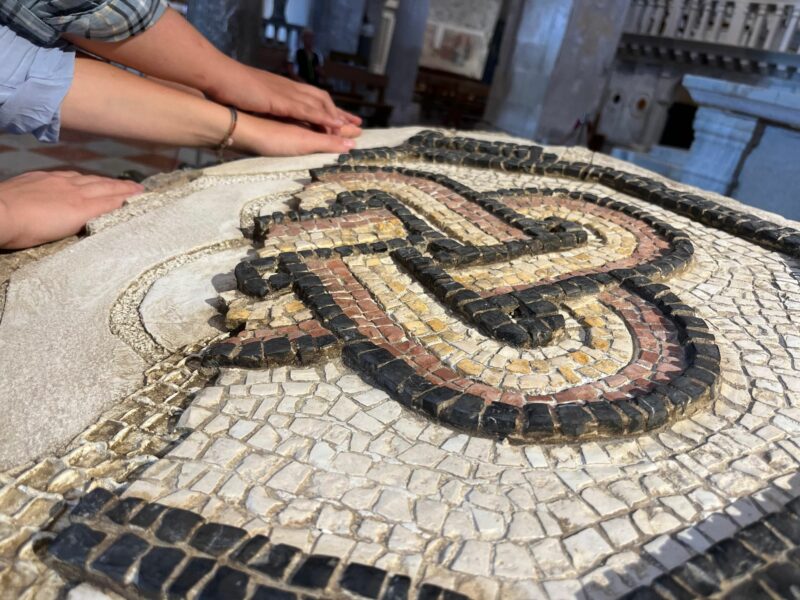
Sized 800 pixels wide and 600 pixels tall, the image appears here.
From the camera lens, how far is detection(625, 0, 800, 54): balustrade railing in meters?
6.93

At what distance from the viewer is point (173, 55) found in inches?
91.0

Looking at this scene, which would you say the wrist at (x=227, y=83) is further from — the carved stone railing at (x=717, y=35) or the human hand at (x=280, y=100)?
the carved stone railing at (x=717, y=35)

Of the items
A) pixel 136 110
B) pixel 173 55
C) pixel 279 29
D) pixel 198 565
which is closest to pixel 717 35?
pixel 279 29

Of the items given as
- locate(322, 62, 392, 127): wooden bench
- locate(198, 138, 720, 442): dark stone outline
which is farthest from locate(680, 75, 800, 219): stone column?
locate(322, 62, 392, 127): wooden bench

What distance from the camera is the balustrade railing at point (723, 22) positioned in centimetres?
693

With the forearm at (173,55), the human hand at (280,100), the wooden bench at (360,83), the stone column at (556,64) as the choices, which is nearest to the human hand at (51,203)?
the forearm at (173,55)

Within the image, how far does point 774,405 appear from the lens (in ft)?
4.53

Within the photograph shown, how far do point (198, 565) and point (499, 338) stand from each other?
0.87 meters

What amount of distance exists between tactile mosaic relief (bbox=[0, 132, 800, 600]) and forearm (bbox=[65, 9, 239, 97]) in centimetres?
87

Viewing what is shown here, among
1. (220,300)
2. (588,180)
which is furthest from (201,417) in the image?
(588,180)

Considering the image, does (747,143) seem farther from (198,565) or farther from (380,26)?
(380,26)

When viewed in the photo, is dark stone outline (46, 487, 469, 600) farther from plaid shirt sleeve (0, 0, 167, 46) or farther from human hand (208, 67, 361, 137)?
human hand (208, 67, 361, 137)

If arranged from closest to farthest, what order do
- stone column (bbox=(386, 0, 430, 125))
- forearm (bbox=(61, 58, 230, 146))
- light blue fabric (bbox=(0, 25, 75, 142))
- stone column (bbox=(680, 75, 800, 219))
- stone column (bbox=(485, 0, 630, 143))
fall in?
light blue fabric (bbox=(0, 25, 75, 142)) < forearm (bbox=(61, 58, 230, 146)) < stone column (bbox=(680, 75, 800, 219)) < stone column (bbox=(485, 0, 630, 143)) < stone column (bbox=(386, 0, 430, 125))

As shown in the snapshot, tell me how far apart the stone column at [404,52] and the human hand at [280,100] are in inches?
185
